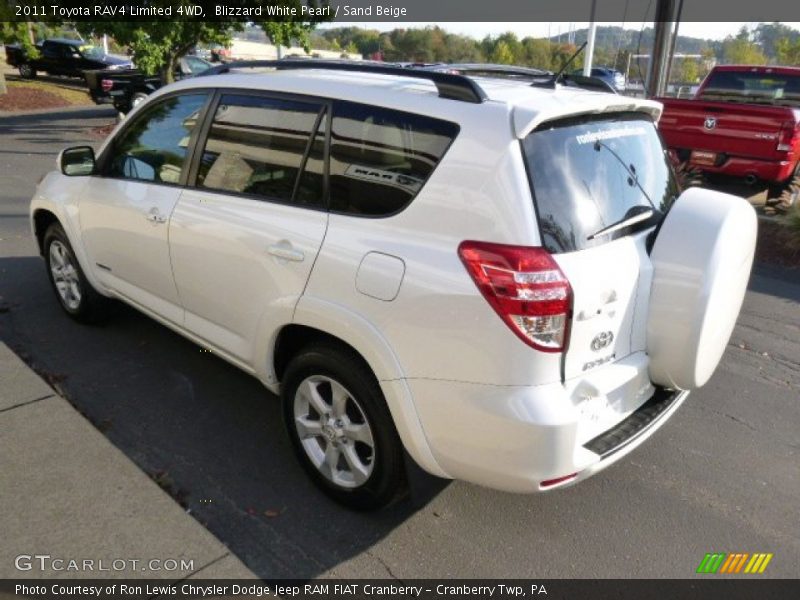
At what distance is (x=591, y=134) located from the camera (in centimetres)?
256

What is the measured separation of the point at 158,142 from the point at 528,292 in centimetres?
253

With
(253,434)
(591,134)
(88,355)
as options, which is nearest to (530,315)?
(591,134)

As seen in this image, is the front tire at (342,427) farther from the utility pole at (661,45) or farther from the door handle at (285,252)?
the utility pole at (661,45)

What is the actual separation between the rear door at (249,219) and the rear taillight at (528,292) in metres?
0.81

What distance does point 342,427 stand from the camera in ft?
8.96

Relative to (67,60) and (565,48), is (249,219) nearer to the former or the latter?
(67,60)

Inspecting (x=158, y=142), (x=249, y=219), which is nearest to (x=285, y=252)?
(x=249, y=219)

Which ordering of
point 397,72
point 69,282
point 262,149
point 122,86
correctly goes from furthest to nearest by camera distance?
1. point 122,86
2. point 69,282
3. point 262,149
4. point 397,72

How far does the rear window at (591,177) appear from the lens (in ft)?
7.45

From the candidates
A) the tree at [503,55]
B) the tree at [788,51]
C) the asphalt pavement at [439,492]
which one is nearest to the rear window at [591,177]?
the asphalt pavement at [439,492]

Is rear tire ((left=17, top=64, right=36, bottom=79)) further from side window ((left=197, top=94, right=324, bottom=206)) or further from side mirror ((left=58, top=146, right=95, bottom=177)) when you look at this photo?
side window ((left=197, top=94, right=324, bottom=206))

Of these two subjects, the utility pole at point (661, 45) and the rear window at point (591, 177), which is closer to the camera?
the rear window at point (591, 177)

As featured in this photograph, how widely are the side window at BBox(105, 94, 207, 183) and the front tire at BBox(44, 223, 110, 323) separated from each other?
0.83 meters

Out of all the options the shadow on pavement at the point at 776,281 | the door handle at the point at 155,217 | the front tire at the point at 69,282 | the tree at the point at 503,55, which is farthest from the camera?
the tree at the point at 503,55
